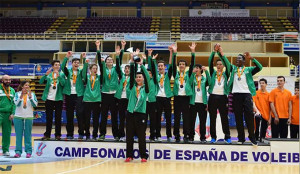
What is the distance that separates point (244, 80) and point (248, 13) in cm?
2181

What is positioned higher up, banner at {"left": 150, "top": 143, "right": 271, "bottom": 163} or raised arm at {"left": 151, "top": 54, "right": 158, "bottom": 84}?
raised arm at {"left": 151, "top": 54, "right": 158, "bottom": 84}

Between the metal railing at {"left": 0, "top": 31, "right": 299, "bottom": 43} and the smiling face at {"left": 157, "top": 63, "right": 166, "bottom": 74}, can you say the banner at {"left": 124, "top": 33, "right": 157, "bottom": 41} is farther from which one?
the smiling face at {"left": 157, "top": 63, "right": 166, "bottom": 74}

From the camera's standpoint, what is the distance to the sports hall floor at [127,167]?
20.3 feet

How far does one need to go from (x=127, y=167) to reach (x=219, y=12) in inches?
915

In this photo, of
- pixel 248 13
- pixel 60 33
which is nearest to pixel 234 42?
pixel 248 13

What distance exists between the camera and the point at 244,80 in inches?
282

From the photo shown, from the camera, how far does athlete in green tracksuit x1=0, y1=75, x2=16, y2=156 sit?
25.1ft

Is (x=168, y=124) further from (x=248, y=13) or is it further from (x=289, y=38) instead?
(x=248, y=13)

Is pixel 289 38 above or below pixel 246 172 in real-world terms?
above

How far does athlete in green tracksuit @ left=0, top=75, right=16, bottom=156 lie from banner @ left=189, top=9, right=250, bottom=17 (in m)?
21.7

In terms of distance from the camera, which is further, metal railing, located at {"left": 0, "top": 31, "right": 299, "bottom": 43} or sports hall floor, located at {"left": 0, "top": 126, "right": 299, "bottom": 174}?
metal railing, located at {"left": 0, "top": 31, "right": 299, "bottom": 43}

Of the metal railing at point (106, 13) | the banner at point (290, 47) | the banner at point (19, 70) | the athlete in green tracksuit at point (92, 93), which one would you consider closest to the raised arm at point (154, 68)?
the athlete in green tracksuit at point (92, 93)

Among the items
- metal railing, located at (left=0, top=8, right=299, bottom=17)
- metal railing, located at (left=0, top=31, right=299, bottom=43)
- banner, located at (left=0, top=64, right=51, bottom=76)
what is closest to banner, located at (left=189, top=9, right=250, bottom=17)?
metal railing, located at (left=0, top=8, right=299, bottom=17)

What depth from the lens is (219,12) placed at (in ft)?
91.8
